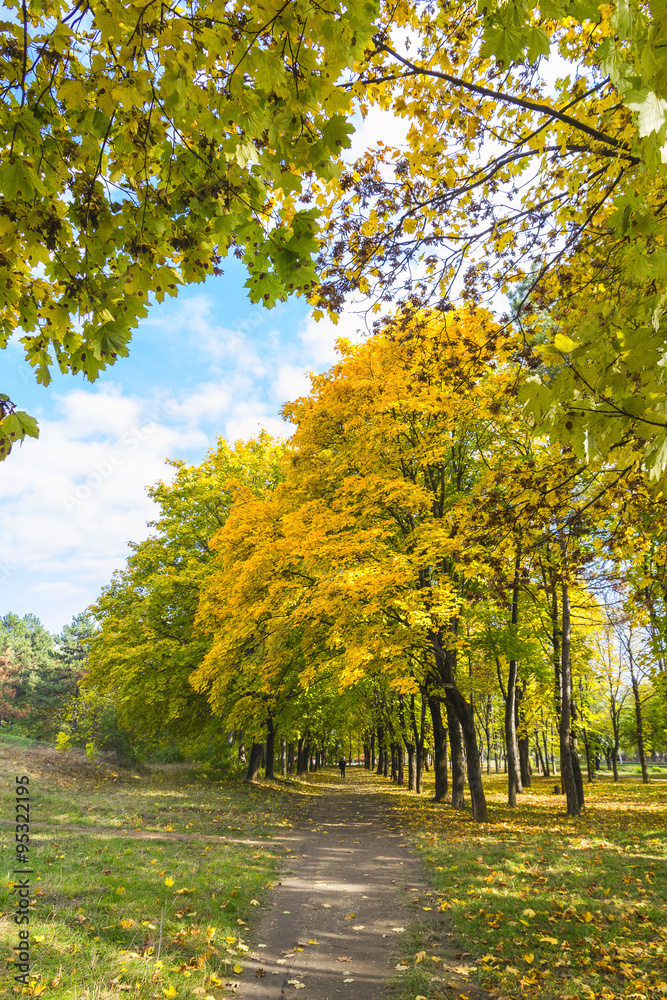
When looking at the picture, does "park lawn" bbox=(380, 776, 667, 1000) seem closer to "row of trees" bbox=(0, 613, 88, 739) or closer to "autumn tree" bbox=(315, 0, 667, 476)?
"autumn tree" bbox=(315, 0, 667, 476)

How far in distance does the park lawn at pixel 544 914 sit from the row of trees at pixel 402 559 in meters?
2.99

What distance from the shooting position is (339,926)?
5.63 metres

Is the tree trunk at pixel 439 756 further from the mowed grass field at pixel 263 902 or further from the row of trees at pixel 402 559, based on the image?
the mowed grass field at pixel 263 902

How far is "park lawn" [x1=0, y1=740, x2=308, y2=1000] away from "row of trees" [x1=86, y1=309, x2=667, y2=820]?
344 centimetres

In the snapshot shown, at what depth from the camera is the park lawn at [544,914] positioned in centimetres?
421

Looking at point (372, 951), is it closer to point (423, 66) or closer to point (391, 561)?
point (391, 561)

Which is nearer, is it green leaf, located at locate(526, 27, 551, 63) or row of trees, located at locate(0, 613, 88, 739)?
green leaf, located at locate(526, 27, 551, 63)

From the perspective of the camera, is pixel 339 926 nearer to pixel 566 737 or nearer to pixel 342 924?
pixel 342 924

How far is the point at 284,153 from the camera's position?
274cm

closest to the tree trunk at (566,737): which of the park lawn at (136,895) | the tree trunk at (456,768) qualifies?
the tree trunk at (456,768)

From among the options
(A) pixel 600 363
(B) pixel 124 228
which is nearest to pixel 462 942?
(A) pixel 600 363

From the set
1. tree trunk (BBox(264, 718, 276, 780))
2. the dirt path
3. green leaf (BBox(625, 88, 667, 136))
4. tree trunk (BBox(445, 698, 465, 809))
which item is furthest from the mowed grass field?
tree trunk (BBox(264, 718, 276, 780))

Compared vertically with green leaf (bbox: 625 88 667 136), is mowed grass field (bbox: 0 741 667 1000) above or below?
below

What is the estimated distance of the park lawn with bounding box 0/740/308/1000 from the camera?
12.3 feet
